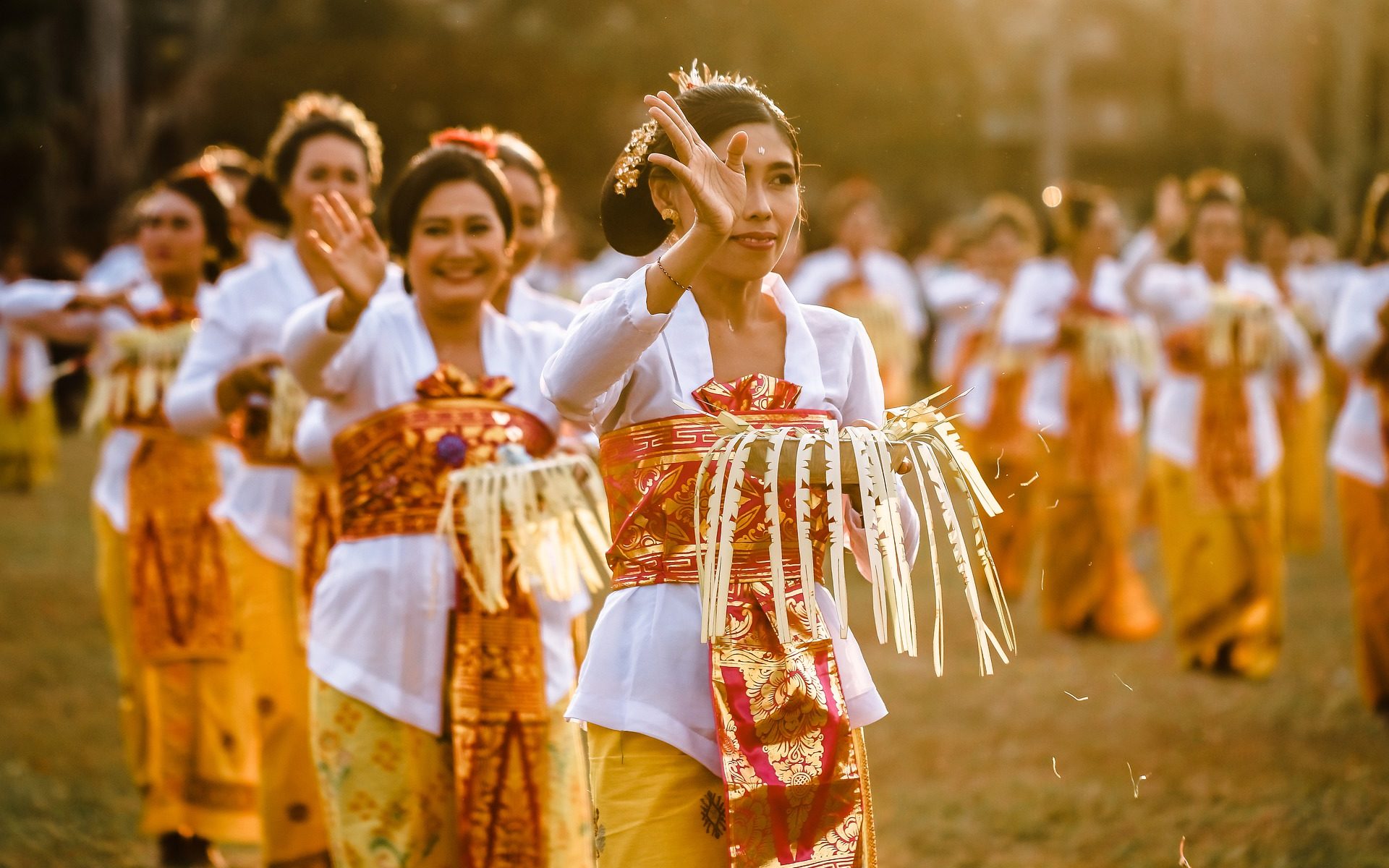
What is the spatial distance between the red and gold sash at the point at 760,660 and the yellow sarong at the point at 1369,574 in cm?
495

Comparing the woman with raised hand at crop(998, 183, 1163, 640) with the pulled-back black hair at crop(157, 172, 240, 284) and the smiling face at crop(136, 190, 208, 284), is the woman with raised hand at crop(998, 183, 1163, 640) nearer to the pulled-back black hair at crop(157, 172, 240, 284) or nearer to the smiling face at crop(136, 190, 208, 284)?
the pulled-back black hair at crop(157, 172, 240, 284)

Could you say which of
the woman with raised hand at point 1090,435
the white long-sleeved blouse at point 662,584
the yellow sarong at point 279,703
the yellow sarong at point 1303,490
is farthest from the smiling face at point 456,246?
the yellow sarong at point 1303,490

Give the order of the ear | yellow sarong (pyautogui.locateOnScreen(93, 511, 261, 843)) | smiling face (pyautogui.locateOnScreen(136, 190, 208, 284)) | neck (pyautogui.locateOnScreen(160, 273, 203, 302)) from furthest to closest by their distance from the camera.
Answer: neck (pyautogui.locateOnScreen(160, 273, 203, 302)) < smiling face (pyautogui.locateOnScreen(136, 190, 208, 284)) < yellow sarong (pyautogui.locateOnScreen(93, 511, 261, 843)) < the ear

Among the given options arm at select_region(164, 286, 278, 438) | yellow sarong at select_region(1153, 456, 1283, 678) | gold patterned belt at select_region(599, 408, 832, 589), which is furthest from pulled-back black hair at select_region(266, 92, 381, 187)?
yellow sarong at select_region(1153, 456, 1283, 678)

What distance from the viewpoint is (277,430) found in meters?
5.49

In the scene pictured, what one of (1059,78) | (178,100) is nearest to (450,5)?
(178,100)

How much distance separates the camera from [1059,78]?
2344 centimetres

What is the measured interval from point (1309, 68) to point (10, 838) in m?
17.2

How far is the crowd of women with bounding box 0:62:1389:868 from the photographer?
117 inches

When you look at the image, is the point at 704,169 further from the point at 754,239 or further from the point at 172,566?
the point at 172,566

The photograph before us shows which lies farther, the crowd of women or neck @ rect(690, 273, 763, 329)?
neck @ rect(690, 273, 763, 329)

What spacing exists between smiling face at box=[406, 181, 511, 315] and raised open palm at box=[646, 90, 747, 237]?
1356mm

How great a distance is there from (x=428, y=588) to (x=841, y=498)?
153 centimetres

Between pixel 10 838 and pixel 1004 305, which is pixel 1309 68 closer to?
pixel 1004 305
